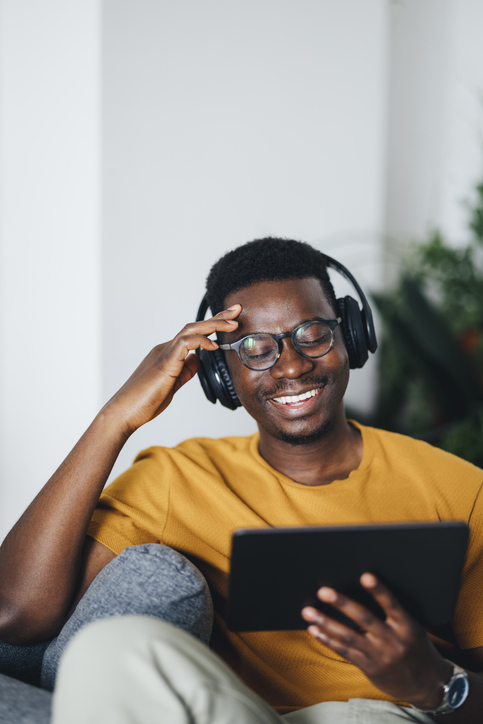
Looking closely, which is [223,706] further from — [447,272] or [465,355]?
[447,272]

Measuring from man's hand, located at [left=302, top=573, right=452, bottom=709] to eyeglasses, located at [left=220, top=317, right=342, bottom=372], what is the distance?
525 mm

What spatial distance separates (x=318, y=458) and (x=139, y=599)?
531mm

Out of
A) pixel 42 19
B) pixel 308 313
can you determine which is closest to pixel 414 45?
Answer: pixel 42 19

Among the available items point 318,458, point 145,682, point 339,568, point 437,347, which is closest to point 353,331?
point 318,458

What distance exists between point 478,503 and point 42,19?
195 cm

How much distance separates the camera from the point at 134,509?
128 cm

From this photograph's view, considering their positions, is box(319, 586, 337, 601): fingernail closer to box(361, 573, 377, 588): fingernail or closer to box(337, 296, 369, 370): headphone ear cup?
box(361, 573, 377, 588): fingernail

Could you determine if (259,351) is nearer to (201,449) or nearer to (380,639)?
(201,449)

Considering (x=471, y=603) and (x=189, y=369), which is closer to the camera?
(x=471, y=603)

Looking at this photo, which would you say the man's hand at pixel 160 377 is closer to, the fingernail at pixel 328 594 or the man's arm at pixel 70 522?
A: the man's arm at pixel 70 522

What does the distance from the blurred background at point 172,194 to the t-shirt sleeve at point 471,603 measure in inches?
42.8

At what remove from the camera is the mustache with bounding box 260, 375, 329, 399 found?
1.28m

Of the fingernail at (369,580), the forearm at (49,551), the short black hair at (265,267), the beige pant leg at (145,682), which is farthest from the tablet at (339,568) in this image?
the short black hair at (265,267)

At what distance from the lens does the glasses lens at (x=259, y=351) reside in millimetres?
1278
